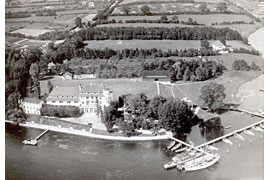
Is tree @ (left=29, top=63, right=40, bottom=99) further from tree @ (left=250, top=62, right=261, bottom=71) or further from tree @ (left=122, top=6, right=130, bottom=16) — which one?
tree @ (left=250, top=62, right=261, bottom=71)

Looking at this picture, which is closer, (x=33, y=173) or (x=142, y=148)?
(x=33, y=173)

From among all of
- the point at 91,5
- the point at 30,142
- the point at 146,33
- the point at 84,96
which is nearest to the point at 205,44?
the point at 146,33

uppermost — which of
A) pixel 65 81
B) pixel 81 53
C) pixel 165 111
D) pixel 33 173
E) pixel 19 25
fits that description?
pixel 19 25

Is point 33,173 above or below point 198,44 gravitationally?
below

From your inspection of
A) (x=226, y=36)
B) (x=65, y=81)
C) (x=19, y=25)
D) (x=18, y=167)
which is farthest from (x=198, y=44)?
(x=18, y=167)

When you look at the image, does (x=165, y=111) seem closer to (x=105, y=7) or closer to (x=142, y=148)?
(x=142, y=148)

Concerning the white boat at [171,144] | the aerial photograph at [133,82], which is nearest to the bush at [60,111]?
the aerial photograph at [133,82]

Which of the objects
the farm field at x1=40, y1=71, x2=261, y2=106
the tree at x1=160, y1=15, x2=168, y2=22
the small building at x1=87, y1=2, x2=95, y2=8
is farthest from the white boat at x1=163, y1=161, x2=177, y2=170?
the small building at x1=87, y1=2, x2=95, y2=8
